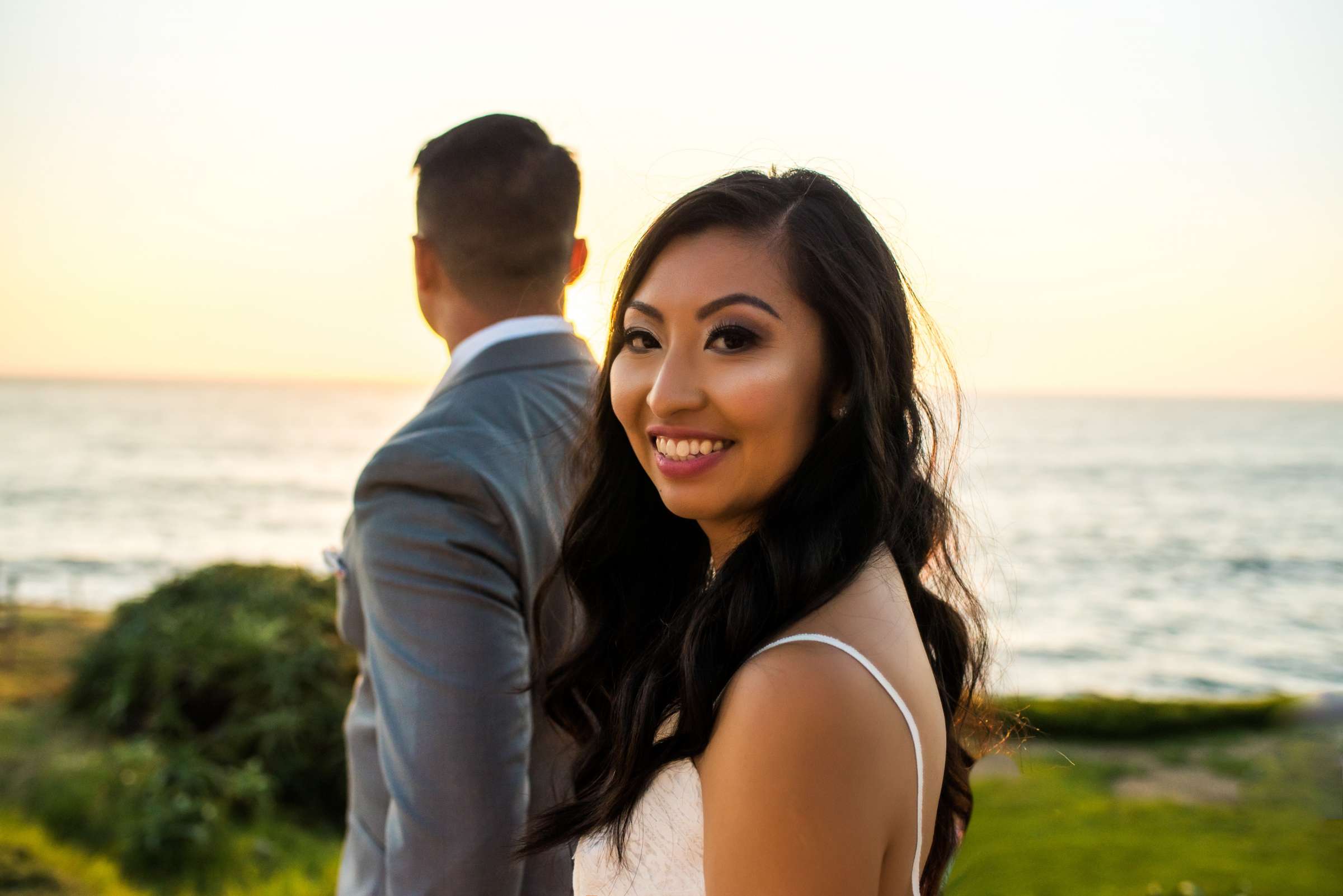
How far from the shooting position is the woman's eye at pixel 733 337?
1.66 m

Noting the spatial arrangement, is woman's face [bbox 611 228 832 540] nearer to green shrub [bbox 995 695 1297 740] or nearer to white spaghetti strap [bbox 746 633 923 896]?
white spaghetti strap [bbox 746 633 923 896]

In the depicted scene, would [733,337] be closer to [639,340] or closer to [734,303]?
[734,303]

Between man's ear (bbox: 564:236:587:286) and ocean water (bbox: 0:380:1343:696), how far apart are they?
1.20 metres

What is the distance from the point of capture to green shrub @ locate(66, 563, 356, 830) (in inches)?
231

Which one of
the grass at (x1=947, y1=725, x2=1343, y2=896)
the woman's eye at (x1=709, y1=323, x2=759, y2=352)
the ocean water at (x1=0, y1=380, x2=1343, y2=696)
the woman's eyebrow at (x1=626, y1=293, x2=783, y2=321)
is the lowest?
the ocean water at (x1=0, y1=380, x2=1343, y2=696)

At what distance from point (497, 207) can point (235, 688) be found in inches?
178

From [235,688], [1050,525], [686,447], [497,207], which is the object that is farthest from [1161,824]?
[1050,525]

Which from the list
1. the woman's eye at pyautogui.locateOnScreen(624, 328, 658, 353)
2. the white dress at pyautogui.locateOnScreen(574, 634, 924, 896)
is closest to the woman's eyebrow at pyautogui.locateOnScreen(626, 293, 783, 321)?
the woman's eye at pyautogui.locateOnScreen(624, 328, 658, 353)

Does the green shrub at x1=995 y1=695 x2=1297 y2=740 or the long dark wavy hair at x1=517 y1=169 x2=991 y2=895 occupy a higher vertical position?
the long dark wavy hair at x1=517 y1=169 x2=991 y2=895

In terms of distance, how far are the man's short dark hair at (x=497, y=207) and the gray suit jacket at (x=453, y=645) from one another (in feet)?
1.25

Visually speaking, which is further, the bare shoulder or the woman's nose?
the woman's nose

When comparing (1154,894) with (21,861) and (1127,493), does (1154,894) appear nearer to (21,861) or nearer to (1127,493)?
(21,861)

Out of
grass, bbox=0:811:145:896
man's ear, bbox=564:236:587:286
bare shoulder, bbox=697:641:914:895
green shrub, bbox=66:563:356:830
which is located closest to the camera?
bare shoulder, bbox=697:641:914:895

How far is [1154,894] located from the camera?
16.8 feet
